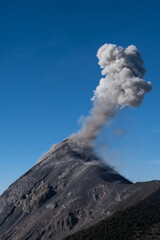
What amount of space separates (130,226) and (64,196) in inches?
2533

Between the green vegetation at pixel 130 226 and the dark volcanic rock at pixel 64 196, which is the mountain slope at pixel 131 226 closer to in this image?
the green vegetation at pixel 130 226

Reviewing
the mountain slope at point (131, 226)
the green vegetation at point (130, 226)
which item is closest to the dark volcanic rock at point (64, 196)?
the mountain slope at point (131, 226)

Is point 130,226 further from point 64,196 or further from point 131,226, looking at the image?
point 64,196

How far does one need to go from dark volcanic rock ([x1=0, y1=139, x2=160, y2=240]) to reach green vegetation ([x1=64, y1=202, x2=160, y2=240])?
599 inches

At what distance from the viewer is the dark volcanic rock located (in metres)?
127

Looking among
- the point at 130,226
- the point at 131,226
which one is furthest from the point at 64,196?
the point at 131,226

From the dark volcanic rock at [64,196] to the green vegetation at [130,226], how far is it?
15206mm

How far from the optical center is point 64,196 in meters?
149

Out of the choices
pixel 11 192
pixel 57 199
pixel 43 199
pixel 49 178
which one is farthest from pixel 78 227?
pixel 11 192

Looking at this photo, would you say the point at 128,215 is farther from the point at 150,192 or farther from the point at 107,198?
the point at 107,198

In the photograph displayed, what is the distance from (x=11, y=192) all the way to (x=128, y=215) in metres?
99.9

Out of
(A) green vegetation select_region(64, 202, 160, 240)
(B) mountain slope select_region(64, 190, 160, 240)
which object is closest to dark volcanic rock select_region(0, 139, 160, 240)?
(B) mountain slope select_region(64, 190, 160, 240)

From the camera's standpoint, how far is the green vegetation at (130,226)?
8381 centimetres

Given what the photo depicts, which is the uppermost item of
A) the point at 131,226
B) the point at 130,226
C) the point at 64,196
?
the point at 64,196
